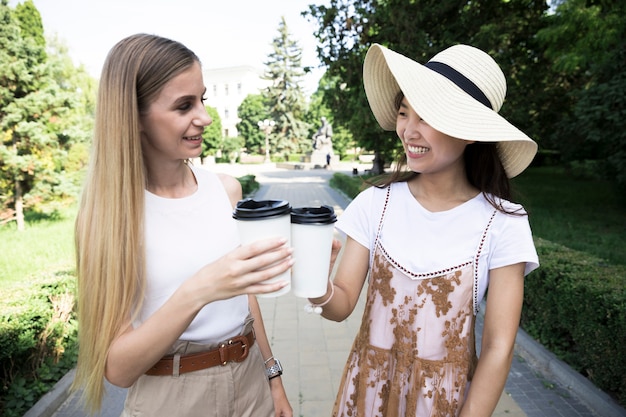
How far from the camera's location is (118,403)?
11.3 ft

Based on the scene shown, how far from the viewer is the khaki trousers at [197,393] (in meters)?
1.38

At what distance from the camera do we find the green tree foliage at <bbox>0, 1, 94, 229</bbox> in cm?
975

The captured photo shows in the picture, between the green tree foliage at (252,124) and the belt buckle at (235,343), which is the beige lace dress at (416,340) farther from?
the green tree foliage at (252,124)

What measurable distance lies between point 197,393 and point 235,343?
20 centimetres

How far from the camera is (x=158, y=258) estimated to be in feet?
4.41

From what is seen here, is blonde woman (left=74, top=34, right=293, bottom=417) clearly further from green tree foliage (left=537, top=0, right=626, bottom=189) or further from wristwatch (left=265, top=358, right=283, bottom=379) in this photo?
green tree foliage (left=537, top=0, right=626, bottom=189)

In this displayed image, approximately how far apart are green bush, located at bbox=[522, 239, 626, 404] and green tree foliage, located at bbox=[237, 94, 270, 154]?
5055cm

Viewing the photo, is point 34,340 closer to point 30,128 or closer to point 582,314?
point 582,314

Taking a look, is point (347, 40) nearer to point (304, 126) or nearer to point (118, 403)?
point (118, 403)

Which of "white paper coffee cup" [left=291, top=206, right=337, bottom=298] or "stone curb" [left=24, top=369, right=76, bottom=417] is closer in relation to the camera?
"white paper coffee cup" [left=291, top=206, right=337, bottom=298]

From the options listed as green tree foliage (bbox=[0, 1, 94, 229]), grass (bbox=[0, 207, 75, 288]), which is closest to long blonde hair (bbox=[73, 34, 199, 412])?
grass (bbox=[0, 207, 75, 288])

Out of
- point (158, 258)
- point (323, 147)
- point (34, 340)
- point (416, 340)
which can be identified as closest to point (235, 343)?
point (158, 258)

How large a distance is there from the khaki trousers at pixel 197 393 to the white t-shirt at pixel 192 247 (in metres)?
0.09

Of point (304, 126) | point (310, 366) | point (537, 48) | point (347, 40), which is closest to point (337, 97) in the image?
point (347, 40)
